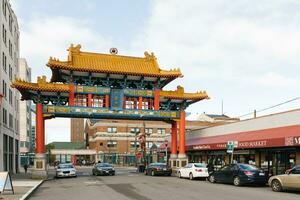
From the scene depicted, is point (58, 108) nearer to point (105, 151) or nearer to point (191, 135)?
point (191, 135)

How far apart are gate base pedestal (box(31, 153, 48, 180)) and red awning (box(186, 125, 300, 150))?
14.0 metres

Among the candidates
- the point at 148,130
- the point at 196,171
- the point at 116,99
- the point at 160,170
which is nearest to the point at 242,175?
the point at 196,171

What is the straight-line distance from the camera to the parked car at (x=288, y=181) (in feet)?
64.8

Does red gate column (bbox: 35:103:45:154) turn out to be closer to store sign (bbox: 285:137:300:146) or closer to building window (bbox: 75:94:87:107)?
building window (bbox: 75:94:87:107)

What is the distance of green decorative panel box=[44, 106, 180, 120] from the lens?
38094 mm

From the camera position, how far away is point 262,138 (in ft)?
90.7

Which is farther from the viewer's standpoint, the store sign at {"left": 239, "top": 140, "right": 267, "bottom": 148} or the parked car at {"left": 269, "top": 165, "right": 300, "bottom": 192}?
the store sign at {"left": 239, "top": 140, "right": 267, "bottom": 148}

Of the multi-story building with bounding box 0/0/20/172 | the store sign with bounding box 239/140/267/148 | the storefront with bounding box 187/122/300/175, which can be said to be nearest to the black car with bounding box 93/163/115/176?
the multi-story building with bounding box 0/0/20/172

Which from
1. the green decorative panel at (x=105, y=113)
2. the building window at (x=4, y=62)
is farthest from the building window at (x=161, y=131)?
the building window at (x=4, y=62)

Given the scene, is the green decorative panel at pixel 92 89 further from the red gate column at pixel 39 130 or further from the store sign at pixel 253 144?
the store sign at pixel 253 144

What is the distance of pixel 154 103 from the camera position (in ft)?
136

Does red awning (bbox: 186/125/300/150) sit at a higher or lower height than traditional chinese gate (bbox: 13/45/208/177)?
lower

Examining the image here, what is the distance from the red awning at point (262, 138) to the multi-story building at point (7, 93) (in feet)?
64.3

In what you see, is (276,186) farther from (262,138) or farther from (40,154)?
(40,154)
